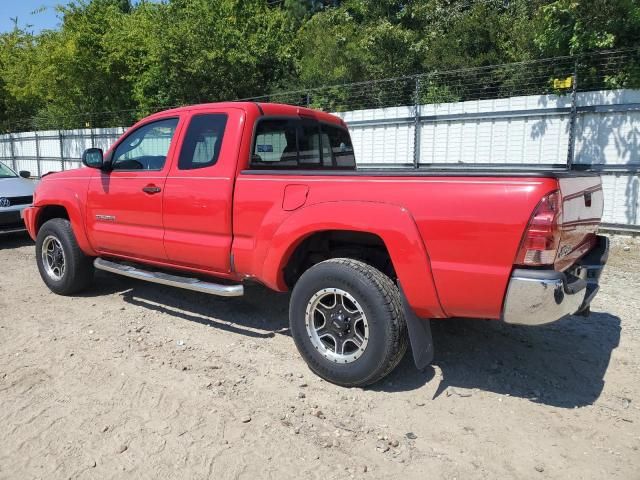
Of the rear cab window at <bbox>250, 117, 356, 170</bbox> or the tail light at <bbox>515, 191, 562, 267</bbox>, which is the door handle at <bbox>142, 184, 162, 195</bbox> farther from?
the tail light at <bbox>515, 191, 562, 267</bbox>

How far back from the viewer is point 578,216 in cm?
327

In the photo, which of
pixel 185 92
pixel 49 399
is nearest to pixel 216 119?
pixel 49 399

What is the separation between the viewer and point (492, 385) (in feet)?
12.1

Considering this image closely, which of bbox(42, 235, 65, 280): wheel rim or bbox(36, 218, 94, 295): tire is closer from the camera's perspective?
bbox(36, 218, 94, 295): tire

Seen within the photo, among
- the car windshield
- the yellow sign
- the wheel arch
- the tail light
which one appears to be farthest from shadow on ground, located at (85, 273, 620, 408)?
the yellow sign

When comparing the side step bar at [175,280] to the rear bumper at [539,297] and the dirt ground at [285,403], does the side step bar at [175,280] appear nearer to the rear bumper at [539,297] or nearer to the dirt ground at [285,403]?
the dirt ground at [285,403]

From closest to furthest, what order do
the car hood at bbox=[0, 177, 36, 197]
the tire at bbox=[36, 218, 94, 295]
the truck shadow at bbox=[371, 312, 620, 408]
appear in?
1. the truck shadow at bbox=[371, 312, 620, 408]
2. the tire at bbox=[36, 218, 94, 295]
3. the car hood at bbox=[0, 177, 36, 197]

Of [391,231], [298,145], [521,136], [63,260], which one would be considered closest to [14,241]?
[63,260]

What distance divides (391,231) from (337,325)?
78 centimetres

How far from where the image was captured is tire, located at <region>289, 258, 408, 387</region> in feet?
11.0

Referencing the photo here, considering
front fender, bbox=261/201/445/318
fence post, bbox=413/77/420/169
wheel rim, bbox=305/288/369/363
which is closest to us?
front fender, bbox=261/201/445/318

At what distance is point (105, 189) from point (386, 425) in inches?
137

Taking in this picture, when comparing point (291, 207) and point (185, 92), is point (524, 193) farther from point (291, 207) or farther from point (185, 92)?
point (185, 92)

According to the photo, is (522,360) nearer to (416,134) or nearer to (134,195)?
(134,195)
